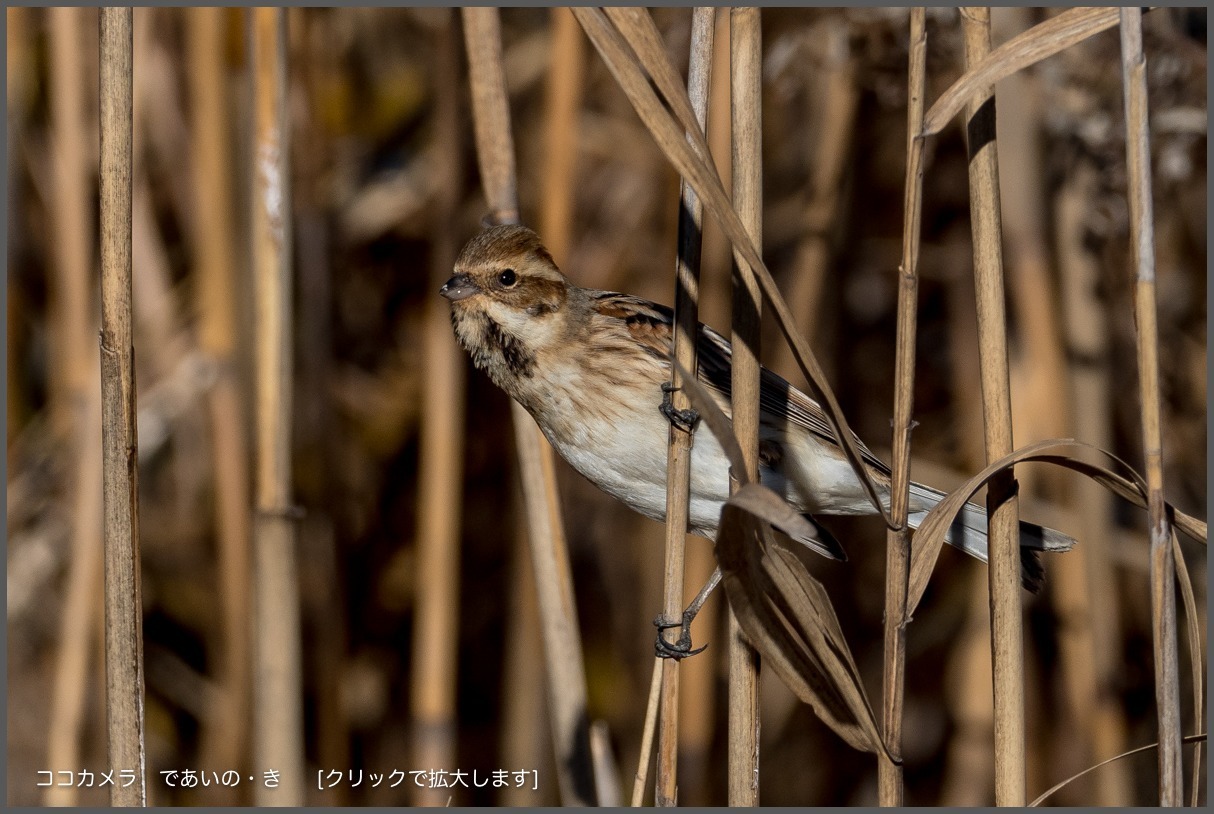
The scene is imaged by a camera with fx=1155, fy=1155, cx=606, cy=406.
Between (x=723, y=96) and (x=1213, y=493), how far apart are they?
151cm

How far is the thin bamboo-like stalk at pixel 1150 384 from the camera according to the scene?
1.37 meters

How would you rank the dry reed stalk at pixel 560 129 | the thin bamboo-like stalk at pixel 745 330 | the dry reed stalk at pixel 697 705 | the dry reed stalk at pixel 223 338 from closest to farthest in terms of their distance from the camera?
the thin bamboo-like stalk at pixel 745 330 → the dry reed stalk at pixel 560 129 → the dry reed stalk at pixel 223 338 → the dry reed stalk at pixel 697 705

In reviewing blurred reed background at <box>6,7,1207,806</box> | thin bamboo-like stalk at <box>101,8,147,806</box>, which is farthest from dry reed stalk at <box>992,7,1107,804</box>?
thin bamboo-like stalk at <box>101,8,147,806</box>

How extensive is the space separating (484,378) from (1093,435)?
186 cm

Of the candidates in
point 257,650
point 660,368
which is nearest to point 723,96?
point 660,368

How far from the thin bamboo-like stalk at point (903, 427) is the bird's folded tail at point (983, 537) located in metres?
0.41

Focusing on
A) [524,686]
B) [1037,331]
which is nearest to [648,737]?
[524,686]

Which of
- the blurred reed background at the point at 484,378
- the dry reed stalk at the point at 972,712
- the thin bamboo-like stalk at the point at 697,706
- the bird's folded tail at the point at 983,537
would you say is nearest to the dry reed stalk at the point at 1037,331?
the blurred reed background at the point at 484,378

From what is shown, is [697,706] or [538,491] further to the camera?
[697,706]

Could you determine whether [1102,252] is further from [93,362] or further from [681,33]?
[93,362]

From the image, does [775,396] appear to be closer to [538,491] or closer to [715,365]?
[715,365]

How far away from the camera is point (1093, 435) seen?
3082 millimetres

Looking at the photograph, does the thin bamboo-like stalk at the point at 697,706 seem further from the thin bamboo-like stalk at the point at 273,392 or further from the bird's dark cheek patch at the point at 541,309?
the thin bamboo-like stalk at the point at 273,392

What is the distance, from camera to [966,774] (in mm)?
3365
